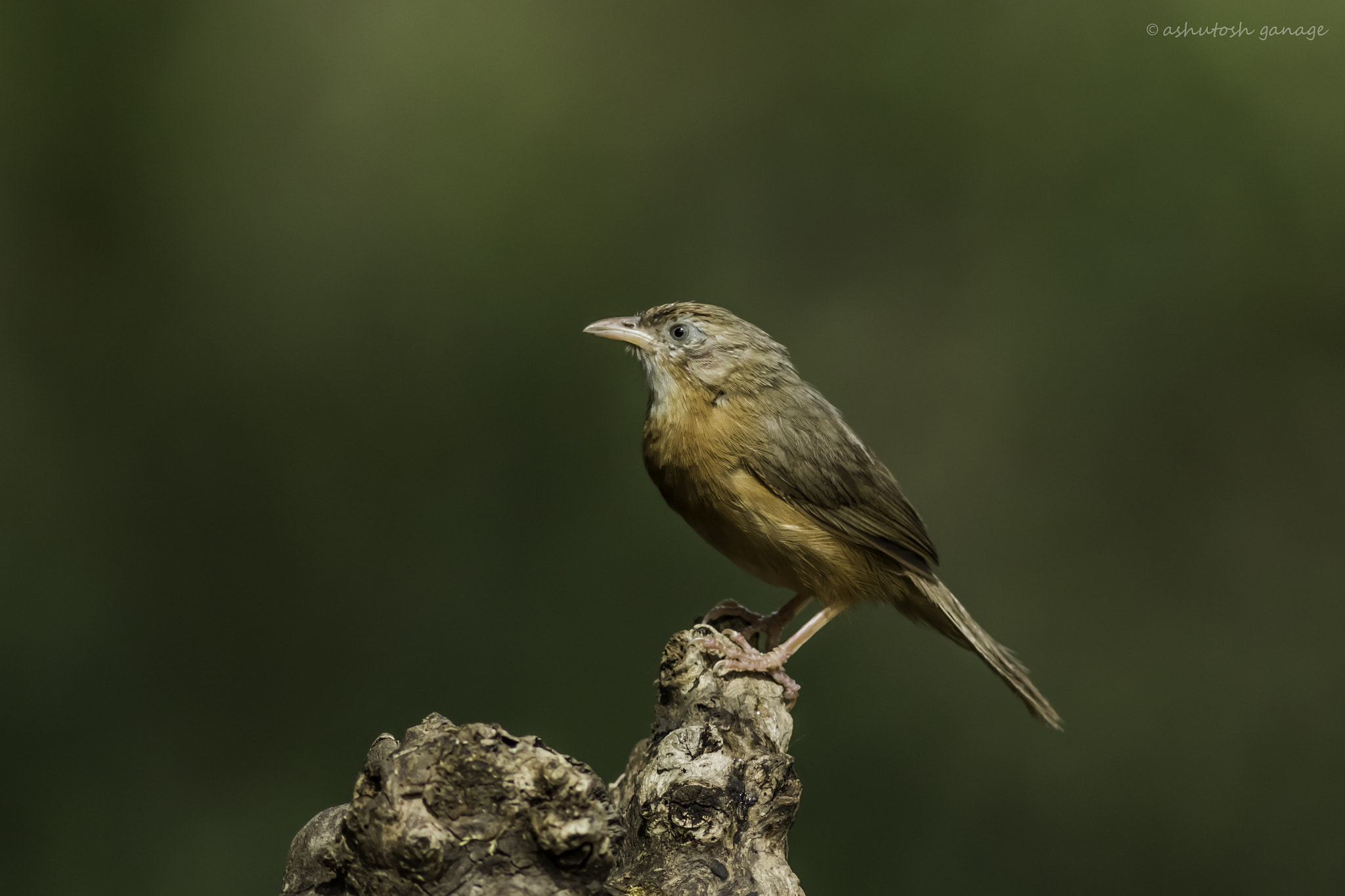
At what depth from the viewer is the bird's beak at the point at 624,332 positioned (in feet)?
13.2

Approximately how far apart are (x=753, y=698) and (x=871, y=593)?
1.00 m

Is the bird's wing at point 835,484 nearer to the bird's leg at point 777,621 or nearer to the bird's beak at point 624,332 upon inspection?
the bird's leg at point 777,621

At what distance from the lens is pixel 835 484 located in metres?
3.83

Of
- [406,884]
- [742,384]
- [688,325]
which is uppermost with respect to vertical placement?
[688,325]

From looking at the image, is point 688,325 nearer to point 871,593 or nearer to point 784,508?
point 784,508

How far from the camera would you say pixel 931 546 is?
3902mm

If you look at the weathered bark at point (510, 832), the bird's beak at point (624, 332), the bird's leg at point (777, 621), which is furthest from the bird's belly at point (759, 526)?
the weathered bark at point (510, 832)

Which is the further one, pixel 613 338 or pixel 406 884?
pixel 613 338

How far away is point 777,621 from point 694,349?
3.74 ft

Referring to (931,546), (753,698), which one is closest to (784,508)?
(931,546)

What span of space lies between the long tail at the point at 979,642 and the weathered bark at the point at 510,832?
1426mm

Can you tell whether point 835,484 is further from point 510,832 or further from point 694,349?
point 510,832

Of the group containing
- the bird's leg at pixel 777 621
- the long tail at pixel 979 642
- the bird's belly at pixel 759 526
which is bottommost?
the long tail at pixel 979 642

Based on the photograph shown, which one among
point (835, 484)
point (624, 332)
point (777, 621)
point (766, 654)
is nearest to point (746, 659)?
point (766, 654)
